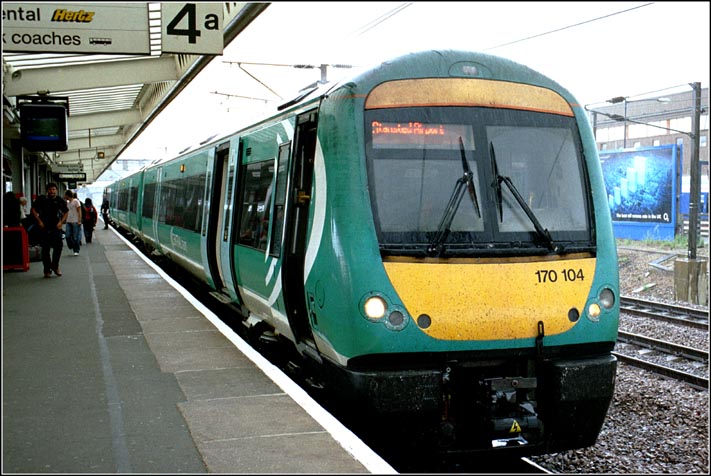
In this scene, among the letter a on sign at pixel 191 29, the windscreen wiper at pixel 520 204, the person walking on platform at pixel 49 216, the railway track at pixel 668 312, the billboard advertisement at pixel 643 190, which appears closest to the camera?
the windscreen wiper at pixel 520 204

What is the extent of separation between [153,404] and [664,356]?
916cm

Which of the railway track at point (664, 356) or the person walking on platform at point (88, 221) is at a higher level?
the person walking on platform at point (88, 221)

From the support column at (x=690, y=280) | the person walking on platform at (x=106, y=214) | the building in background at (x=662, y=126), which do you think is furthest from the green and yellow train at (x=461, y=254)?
the person walking on platform at (x=106, y=214)

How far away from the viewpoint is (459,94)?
5.65 meters

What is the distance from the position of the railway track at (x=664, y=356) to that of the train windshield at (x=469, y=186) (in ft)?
18.8

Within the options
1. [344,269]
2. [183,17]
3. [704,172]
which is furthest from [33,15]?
[704,172]

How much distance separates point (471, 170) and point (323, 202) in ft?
3.76

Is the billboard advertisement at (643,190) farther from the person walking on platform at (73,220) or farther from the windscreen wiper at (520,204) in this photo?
the windscreen wiper at (520,204)

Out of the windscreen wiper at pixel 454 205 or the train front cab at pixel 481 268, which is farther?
the windscreen wiper at pixel 454 205

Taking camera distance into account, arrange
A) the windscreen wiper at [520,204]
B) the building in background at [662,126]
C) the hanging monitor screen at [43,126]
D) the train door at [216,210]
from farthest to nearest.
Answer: the building in background at [662,126], the hanging monitor screen at [43,126], the train door at [216,210], the windscreen wiper at [520,204]

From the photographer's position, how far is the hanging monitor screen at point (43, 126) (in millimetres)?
12688

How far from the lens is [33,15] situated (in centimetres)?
891

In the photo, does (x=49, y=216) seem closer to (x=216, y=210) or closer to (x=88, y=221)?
(x=216, y=210)

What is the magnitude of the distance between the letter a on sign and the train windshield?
15.6 feet
